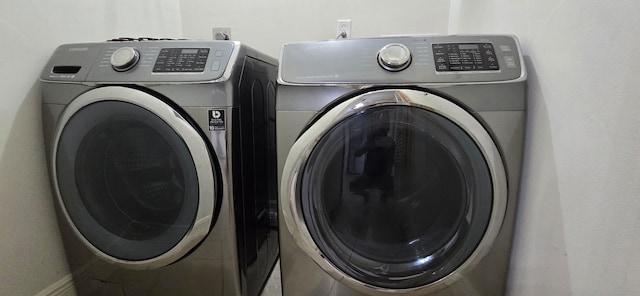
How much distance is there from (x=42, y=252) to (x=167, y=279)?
0.41m

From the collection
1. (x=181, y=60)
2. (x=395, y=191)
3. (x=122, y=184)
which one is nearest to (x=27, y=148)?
(x=122, y=184)

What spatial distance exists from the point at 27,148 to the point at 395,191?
1055 mm

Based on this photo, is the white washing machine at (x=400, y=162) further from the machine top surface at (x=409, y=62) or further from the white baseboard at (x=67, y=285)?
the white baseboard at (x=67, y=285)

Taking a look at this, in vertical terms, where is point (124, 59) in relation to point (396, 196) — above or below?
above

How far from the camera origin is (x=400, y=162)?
78 centimetres

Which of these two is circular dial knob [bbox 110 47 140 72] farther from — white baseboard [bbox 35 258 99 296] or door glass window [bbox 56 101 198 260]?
white baseboard [bbox 35 258 99 296]

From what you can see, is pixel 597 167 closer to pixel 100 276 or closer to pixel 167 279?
pixel 167 279

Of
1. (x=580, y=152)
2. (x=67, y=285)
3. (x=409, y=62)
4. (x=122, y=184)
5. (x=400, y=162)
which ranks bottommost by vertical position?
(x=67, y=285)

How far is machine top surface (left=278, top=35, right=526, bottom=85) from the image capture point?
711 millimetres

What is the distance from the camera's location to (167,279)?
35.6 inches

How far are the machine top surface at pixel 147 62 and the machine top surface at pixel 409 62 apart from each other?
0.61 feet

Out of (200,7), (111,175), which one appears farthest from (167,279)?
(200,7)

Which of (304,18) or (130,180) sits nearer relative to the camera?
(130,180)

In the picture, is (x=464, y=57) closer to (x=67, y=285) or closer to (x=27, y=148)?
(x=27, y=148)
